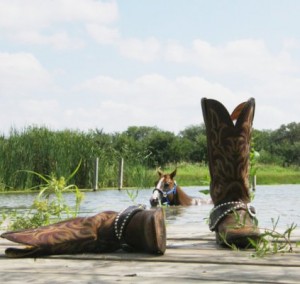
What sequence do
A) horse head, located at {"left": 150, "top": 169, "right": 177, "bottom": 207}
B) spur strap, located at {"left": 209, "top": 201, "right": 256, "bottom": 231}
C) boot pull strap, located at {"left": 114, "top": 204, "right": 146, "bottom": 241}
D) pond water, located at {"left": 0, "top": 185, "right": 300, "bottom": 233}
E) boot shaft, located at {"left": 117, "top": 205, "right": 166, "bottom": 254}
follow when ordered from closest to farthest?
boot shaft, located at {"left": 117, "top": 205, "right": 166, "bottom": 254}, boot pull strap, located at {"left": 114, "top": 204, "right": 146, "bottom": 241}, spur strap, located at {"left": 209, "top": 201, "right": 256, "bottom": 231}, pond water, located at {"left": 0, "top": 185, "right": 300, "bottom": 233}, horse head, located at {"left": 150, "top": 169, "right": 177, "bottom": 207}

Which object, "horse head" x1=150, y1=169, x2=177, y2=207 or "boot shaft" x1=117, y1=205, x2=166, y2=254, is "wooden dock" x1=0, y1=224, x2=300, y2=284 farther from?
"horse head" x1=150, y1=169, x2=177, y2=207

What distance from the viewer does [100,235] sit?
9.25ft

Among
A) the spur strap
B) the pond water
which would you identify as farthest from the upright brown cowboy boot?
the pond water

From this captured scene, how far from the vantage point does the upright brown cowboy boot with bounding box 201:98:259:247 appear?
3149 millimetres

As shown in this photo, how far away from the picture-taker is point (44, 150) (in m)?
19.4

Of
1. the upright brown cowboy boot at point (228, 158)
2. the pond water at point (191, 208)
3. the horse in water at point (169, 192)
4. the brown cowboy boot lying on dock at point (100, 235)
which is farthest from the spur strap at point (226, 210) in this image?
the horse in water at point (169, 192)

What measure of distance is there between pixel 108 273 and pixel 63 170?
662 inches

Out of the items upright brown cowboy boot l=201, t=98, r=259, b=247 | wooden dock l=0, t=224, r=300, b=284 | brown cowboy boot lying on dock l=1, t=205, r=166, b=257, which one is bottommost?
wooden dock l=0, t=224, r=300, b=284

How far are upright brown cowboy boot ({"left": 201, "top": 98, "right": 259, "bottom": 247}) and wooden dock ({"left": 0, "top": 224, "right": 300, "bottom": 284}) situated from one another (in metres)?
0.31

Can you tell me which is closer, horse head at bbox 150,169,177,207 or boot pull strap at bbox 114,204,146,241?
boot pull strap at bbox 114,204,146,241

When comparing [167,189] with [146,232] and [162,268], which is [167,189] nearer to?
[146,232]

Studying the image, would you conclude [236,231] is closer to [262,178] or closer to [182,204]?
[182,204]

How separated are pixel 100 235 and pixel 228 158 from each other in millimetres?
771

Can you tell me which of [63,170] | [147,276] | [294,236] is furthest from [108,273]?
[63,170]
